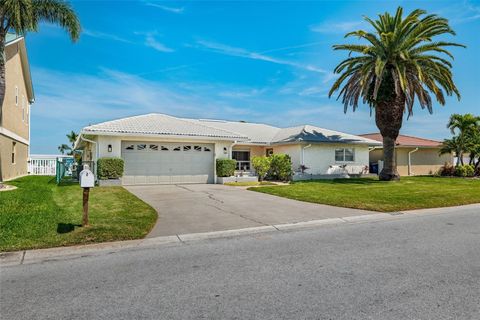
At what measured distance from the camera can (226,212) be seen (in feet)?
32.0

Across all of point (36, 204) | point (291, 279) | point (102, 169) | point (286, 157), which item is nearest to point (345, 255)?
point (291, 279)

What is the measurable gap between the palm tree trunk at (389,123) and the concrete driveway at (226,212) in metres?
10.7

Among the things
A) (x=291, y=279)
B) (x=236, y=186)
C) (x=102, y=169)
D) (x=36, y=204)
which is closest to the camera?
(x=291, y=279)

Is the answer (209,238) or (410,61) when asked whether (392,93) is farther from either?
(209,238)

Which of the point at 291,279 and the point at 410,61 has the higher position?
the point at 410,61

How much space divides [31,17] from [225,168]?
11687 millimetres

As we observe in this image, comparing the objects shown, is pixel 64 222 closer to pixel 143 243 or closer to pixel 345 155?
pixel 143 243

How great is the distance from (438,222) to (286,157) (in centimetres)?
1261

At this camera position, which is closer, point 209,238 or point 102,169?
point 209,238

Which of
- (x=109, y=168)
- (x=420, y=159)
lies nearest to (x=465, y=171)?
(x=420, y=159)

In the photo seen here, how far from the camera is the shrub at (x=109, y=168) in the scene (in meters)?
16.4

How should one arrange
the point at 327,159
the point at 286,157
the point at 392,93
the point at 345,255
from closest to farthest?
the point at 345,255, the point at 392,93, the point at 286,157, the point at 327,159

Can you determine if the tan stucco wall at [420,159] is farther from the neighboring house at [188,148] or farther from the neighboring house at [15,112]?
the neighboring house at [15,112]

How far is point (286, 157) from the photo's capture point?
2086cm
